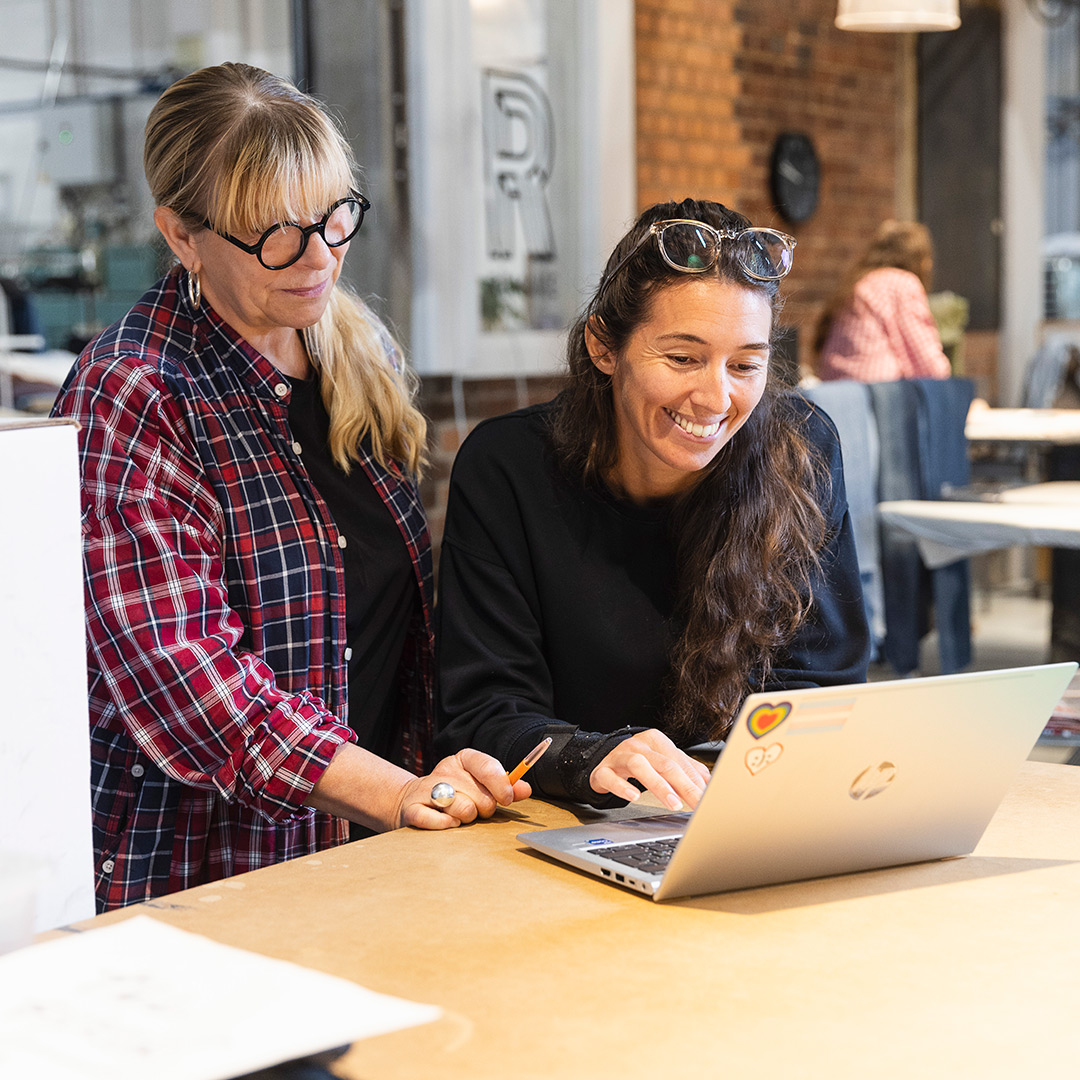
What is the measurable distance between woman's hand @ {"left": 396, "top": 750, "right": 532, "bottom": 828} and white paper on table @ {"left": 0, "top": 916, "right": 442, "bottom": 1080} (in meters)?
0.40

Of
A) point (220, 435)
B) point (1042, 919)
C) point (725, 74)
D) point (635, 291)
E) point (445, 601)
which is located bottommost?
point (1042, 919)

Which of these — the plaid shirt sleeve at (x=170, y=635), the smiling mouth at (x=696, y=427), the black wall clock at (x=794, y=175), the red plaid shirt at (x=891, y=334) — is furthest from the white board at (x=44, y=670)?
the black wall clock at (x=794, y=175)

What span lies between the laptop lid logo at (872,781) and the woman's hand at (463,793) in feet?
1.25

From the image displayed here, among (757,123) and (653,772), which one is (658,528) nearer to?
(653,772)

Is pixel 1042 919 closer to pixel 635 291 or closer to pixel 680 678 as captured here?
pixel 680 678

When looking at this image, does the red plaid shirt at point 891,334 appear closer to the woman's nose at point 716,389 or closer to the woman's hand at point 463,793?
the woman's nose at point 716,389

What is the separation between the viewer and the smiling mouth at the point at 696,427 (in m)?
1.62

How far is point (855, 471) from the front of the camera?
451 cm

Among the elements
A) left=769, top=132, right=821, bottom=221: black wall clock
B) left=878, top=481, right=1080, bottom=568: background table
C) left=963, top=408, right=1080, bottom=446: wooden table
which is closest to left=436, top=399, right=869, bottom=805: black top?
→ left=878, top=481, right=1080, bottom=568: background table

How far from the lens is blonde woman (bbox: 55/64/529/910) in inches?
57.3

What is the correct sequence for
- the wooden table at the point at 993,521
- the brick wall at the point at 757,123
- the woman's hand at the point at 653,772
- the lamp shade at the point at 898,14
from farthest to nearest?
1. the brick wall at the point at 757,123
2. the lamp shade at the point at 898,14
3. the wooden table at the point at 993,521
4. the woman's hand at the point at 653,772

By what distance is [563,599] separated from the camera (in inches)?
66.4

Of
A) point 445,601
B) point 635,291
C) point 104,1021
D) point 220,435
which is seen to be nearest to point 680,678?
point 445,601

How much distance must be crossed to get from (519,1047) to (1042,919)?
0.46 m
